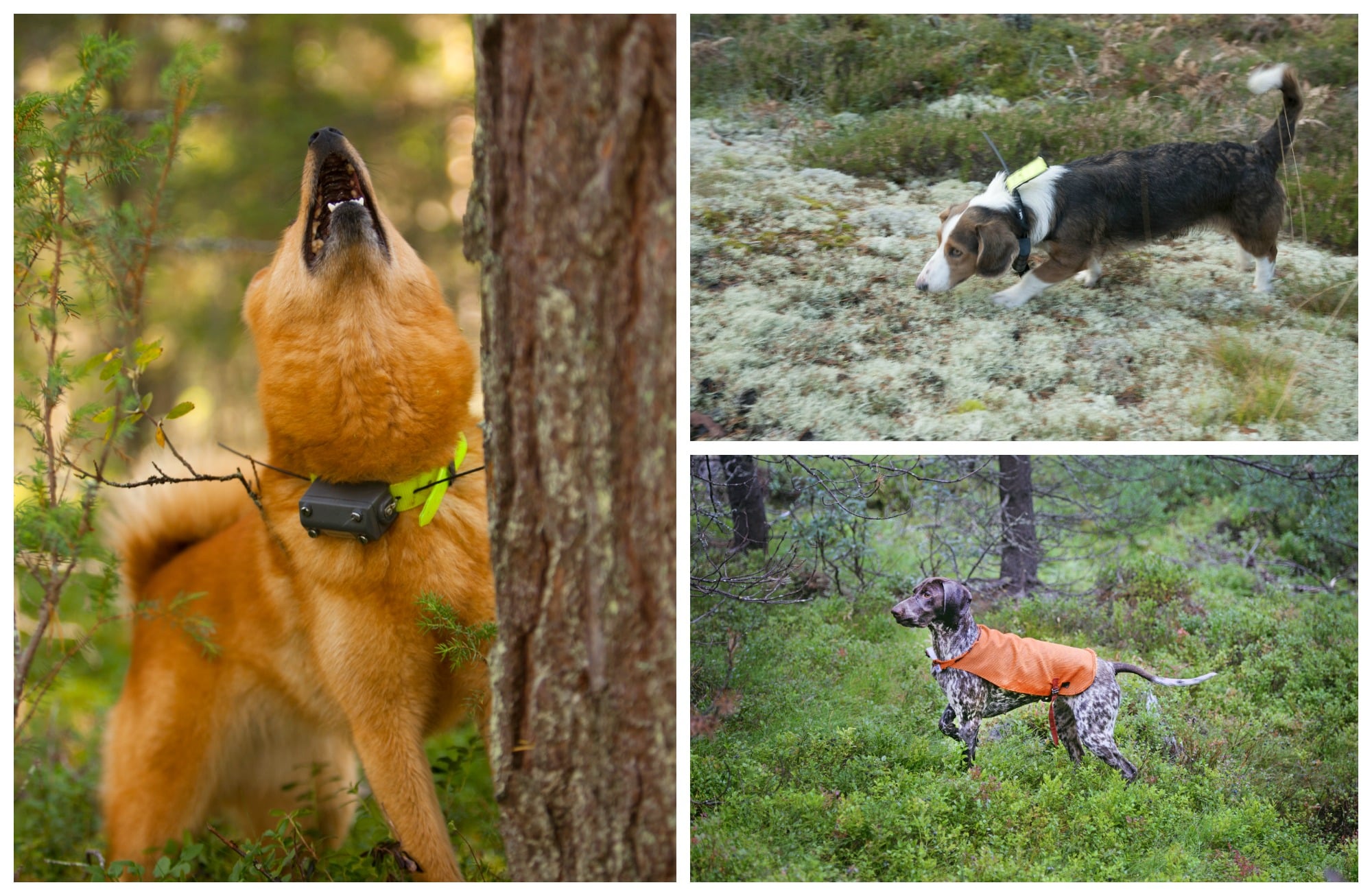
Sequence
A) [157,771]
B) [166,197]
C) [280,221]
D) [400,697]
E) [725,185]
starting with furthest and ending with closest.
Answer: [280,221] < [166,197] < [157,771] < [725,185] < [400,697]

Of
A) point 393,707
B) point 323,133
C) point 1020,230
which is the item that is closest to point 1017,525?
point 1020,230

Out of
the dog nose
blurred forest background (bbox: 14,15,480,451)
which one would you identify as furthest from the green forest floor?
blurred forest background (bbox: 14,15,480,451)

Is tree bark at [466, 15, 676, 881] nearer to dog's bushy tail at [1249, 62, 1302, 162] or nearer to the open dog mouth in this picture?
the open dog mouth

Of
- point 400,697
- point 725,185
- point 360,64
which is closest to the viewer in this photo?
point 400,697

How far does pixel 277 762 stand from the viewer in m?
3.24

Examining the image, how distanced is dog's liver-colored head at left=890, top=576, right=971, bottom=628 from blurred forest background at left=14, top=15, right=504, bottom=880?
5.05ft

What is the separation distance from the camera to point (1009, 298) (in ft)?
9.37

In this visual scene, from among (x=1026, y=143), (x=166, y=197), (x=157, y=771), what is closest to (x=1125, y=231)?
(x=1026, y=143)

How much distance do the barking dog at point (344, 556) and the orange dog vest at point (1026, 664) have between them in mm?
1462

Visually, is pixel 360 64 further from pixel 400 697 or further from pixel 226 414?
pixel 400 697

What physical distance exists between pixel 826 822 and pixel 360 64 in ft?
20.6

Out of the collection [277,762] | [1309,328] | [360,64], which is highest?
[360,64]

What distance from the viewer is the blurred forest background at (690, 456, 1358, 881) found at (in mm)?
2609

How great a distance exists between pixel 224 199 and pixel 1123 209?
5.84m
